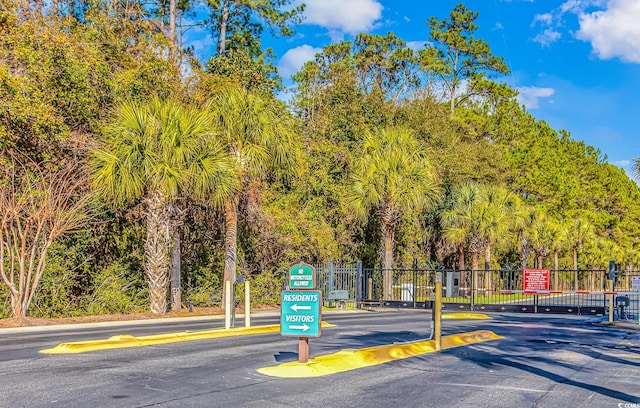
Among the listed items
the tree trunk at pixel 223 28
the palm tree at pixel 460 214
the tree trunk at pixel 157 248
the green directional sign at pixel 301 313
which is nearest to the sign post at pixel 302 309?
the green directional sign at pixel 301 313

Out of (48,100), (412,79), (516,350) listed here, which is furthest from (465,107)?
(516,350)

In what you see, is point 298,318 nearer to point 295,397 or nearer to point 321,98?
point 295,397

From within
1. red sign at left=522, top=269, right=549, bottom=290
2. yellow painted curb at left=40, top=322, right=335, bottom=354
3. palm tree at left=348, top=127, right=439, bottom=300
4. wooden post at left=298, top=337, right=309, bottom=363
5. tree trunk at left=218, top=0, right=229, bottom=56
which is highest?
tree trunk at left=218, top=0, right=229, bottom=56

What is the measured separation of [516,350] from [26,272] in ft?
46.7

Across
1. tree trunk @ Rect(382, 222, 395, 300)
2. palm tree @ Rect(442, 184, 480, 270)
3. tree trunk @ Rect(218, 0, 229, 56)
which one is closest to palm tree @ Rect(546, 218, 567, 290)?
palm tree @ Rect(442, 184, 480, 270)

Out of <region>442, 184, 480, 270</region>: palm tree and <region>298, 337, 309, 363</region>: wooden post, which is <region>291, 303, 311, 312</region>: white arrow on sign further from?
<region>442, 184, 480, 270</region>: palm tree

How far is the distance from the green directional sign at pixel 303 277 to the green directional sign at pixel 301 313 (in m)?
0.11

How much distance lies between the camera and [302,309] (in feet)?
34.3

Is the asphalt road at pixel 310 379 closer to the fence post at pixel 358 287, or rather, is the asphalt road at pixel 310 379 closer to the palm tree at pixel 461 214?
the fence post at pixel 358 287

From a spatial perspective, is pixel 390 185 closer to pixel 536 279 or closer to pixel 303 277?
pixel 536 279

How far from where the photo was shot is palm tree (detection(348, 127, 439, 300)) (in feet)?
108

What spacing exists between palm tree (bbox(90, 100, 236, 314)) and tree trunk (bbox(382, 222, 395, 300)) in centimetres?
1230

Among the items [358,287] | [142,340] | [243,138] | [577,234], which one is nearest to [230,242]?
[243,138]

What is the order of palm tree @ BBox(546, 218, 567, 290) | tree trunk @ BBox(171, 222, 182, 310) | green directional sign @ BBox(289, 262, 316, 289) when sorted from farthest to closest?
1. palm tree @ BBox(546, 218, 567, 290)
2. tree trunk @ BBox(171, 222, 182, 310)
3. green directional sign @ BBox(289, 262, 316, 289)
